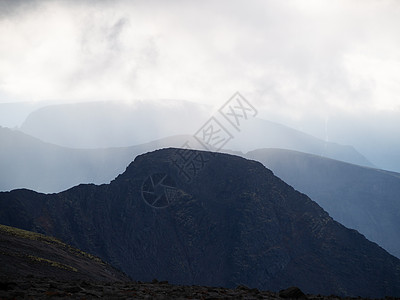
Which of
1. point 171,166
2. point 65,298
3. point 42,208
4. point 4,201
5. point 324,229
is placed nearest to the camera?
point 65,298

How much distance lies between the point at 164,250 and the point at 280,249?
30943mm

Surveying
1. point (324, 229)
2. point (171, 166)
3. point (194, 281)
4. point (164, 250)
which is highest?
point (171, 166)

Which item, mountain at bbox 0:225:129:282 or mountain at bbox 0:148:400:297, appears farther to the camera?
mountain at bbox 0:148:400:297

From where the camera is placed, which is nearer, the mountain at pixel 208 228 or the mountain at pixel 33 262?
the mountain at pixel 33 262

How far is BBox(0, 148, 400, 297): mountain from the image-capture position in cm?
8956

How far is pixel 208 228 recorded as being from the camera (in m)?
101

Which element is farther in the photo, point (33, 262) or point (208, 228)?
point (208, 228)

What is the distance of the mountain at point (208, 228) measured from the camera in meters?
89.6

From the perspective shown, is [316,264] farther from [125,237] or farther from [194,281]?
[125,237]

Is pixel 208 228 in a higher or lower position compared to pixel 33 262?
higher

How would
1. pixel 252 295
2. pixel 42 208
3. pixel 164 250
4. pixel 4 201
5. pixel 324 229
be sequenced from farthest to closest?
pixel 324 229, pixel 164 250, pixel 42 208, pixel 4 201, pixel 252 295

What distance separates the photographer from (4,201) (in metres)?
84.0

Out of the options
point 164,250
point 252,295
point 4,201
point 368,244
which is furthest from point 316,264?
point 252,295

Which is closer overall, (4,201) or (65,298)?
(65,298)
